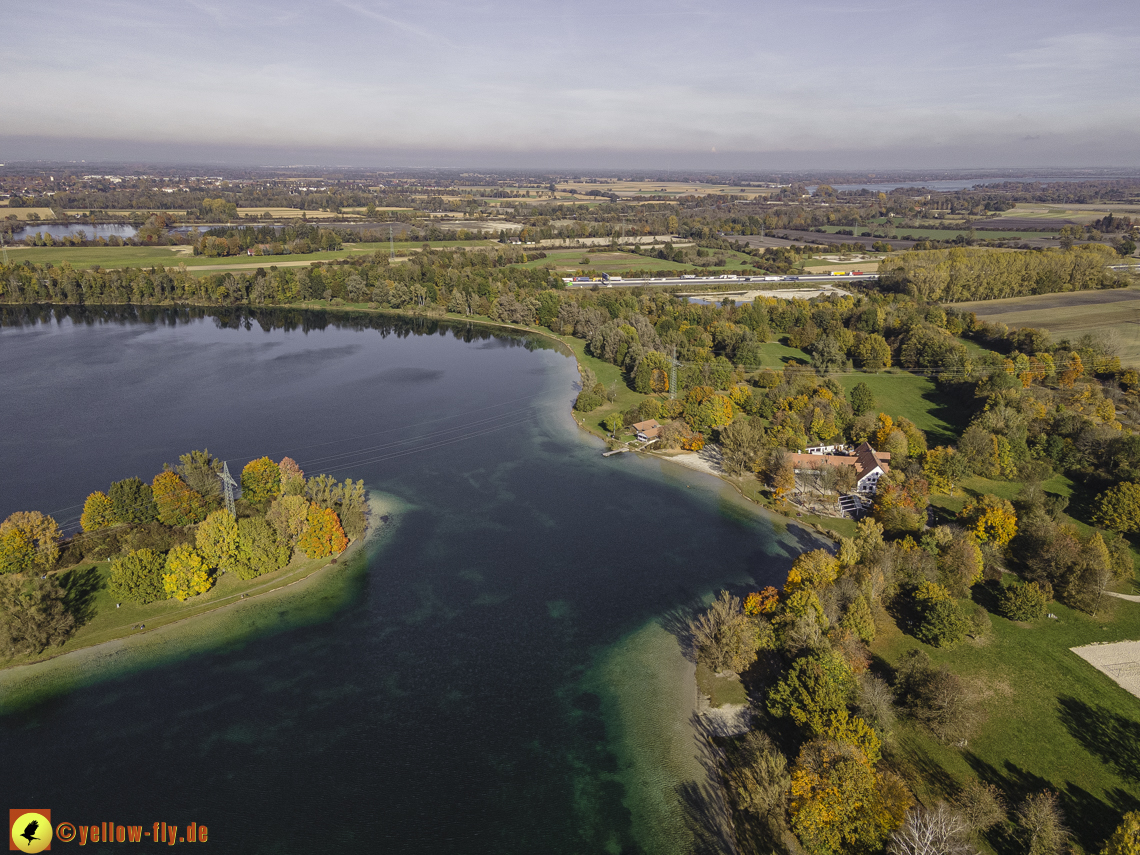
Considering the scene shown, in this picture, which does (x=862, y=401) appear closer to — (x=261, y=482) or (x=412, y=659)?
(x=412, y=659)

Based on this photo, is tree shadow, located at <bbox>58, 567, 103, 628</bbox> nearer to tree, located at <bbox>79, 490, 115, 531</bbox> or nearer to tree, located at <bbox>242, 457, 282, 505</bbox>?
tree, located at <bbox>79, 490, 115, 531</bbox>

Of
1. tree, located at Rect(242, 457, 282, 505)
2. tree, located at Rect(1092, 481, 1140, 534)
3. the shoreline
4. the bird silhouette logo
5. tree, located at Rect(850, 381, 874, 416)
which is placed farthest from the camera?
tree, located at Rect(850, 381, 874, 416)

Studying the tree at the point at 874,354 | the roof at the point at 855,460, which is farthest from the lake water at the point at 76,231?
the roof at the point at 855,460

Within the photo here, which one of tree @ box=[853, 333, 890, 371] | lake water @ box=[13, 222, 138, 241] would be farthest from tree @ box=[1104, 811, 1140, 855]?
lake water @ box=[13, 222, 138, 241]

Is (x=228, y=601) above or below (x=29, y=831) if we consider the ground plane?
above

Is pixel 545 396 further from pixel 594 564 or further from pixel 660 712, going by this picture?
pixel 660 712

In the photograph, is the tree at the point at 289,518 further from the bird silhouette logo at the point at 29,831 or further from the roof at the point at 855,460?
the roof at the point at 855,460

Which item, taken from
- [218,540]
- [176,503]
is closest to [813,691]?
[218,540]
